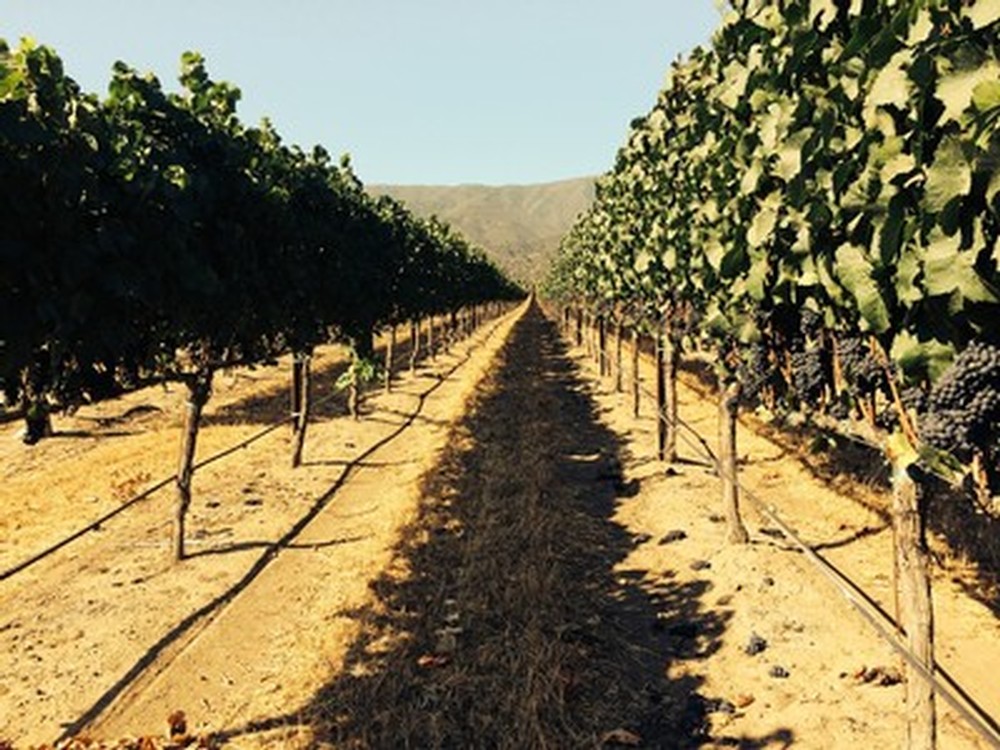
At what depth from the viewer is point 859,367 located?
6496mm

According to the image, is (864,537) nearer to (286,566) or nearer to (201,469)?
(286,566)

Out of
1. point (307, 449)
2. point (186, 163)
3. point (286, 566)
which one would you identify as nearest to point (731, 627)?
point (286, 566)

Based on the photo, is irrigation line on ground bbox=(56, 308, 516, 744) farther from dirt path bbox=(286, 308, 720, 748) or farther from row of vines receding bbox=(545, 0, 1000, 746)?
row of vines receding bbox=(545, 0, 1000, 746)

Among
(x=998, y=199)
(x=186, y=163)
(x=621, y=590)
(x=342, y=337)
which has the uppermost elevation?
(x=186, y=163)

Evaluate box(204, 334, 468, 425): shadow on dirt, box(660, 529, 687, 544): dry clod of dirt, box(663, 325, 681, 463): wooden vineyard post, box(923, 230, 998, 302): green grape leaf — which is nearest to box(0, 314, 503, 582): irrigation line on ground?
box(204, 334, 468, 425): shadow on dirt

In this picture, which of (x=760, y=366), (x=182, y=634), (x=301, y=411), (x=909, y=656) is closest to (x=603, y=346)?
(x=301, y=411)

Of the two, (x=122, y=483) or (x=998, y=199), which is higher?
(x=998, y=199)

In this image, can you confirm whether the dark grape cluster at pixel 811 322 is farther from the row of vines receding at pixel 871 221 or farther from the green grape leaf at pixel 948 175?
the green grape leaf at pixel 948 175

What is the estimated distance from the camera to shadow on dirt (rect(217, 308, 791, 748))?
788 centimetres

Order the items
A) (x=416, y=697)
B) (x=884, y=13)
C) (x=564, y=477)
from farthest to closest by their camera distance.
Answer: (x=564, y=477) < (x=416, y=697) < (x=884, y=13)

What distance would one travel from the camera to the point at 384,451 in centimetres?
2056

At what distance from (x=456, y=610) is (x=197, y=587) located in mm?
3711

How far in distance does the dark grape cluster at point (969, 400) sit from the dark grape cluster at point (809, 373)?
2.50 meters

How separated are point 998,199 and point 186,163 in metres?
8.01
